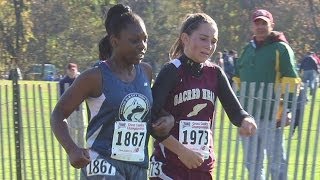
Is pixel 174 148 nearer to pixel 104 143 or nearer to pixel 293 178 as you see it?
pixel 104 143

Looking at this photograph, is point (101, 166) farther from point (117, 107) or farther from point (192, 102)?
point (192, 102)

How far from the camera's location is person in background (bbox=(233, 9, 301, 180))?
314 inches

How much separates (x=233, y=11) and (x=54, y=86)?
46.0m

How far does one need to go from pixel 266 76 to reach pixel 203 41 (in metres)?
3.04

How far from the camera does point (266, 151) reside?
831 cm

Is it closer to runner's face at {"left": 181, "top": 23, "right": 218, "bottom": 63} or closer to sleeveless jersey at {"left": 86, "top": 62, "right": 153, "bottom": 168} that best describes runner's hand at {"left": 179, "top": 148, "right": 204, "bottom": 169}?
sleeveless jersey at {"left": 86, "top": 62, "right": 153, "bottom": 168}

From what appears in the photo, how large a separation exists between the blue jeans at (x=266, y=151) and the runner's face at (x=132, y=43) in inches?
139

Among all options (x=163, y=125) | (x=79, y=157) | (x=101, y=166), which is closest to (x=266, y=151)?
(x=163, y=125)

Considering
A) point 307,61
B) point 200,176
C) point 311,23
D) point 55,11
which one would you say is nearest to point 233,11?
point 311,23

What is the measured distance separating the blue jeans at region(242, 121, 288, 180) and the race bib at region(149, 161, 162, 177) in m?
2.88

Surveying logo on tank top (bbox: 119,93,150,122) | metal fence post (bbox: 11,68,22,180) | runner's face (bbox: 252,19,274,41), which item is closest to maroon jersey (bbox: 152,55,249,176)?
logo on tank top (bbox: 119,93,150,122)

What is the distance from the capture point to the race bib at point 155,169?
17.8ft

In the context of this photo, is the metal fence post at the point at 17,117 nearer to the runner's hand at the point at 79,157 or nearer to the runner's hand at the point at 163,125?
the runner's hand at the point at 163,125

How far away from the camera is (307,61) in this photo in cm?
2648
